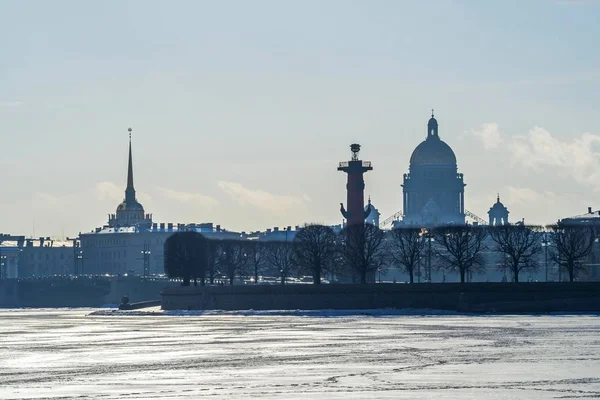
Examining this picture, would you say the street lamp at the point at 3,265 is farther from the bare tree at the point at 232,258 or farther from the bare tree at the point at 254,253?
the bare tree at the point at 232,258

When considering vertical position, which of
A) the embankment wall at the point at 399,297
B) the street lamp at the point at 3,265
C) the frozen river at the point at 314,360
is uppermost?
the street lamp at the point at 3,265

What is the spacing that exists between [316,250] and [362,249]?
3561 mm

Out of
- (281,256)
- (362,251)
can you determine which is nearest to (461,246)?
(362,251)

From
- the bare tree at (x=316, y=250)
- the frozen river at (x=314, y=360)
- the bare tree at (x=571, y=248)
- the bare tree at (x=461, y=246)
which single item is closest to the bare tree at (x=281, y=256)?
the bare tree at (x=316, y=250)

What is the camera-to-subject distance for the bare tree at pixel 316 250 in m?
100

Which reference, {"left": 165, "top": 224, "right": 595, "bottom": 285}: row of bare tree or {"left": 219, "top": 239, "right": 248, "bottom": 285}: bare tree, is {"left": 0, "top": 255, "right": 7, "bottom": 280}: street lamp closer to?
{"left": 165, "top": 224, "right": 595, "bottom": 285}: row of bare tree

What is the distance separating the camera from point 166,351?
2111 inches

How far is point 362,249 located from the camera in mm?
98375

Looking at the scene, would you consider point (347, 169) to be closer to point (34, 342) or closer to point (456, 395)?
point (34, 342)

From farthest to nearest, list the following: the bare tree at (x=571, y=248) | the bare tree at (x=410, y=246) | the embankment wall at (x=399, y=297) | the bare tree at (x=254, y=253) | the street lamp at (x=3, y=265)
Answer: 1. the street lamp at (x=3, y=265)
2. the bare tree at (x=254, y=253)
3. the bare tree at (x=410, y=246)
4. the bare tree at (x=571, y=248)
5. the embankment wall at (x=399, y=297)

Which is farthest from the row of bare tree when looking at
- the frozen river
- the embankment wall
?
the frozen river

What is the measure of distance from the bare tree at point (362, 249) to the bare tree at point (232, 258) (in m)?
8.22

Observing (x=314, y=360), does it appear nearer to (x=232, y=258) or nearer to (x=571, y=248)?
(x=571, y=248)

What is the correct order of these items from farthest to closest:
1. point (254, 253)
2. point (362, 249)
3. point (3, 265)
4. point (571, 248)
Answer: point (3, 265) < point (254, 253) < point (362, 249) < point (571, 248)
